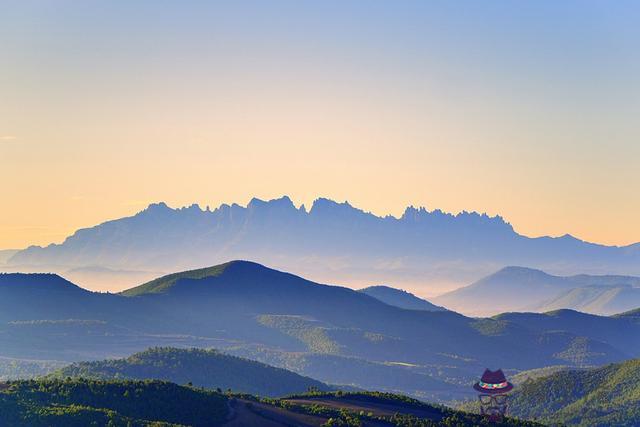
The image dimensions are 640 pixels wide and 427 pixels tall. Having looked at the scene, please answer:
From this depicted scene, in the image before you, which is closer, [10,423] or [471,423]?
[10,423]

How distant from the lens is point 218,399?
190 metres

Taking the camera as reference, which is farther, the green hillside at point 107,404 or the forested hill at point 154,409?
the forested hill at point 154,409

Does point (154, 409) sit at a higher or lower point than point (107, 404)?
lower

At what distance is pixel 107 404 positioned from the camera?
181000mm

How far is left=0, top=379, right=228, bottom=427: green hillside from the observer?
6462 inches

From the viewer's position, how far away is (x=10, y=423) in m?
163

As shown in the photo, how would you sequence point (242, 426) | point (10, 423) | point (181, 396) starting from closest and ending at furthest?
point (10, 423) → point (242, 426) → point (181, 396)

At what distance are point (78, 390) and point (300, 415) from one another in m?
33.9

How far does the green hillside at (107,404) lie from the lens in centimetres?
16412

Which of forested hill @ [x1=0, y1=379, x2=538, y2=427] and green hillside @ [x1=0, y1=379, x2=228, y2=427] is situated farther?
forested hill @ [x1=0, y1=379, x2=538, y2=427]

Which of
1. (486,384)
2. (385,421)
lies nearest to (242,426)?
(385,421)

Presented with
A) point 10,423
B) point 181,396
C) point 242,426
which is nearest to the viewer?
point 10,423

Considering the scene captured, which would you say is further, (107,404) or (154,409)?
(154,409)

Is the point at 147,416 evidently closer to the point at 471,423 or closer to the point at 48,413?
the point at 48,413
